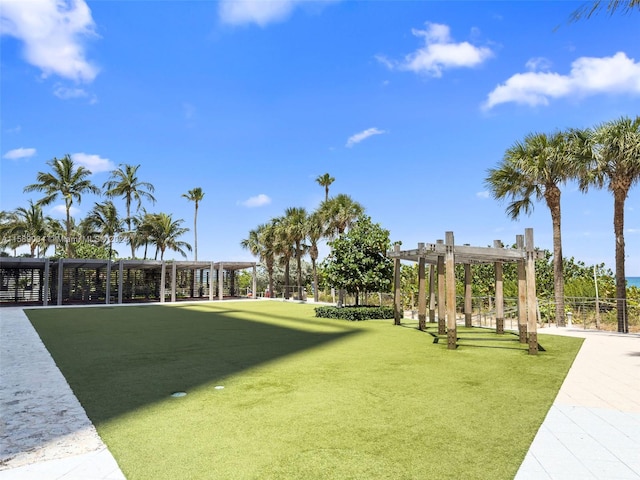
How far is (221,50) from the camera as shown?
15.2 meters

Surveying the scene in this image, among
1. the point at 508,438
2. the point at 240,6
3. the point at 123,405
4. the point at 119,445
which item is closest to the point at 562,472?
the point at 508,438

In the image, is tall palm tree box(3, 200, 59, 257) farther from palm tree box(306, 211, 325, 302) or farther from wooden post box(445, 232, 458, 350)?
wooden post box(445, 232, 458, 350)

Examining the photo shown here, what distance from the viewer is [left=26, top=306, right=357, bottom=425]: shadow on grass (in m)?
6.03

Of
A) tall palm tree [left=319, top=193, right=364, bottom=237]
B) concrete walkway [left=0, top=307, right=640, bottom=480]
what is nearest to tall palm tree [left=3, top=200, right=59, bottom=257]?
tall palm tree [left=319, top=193, right=364, bottom=237]

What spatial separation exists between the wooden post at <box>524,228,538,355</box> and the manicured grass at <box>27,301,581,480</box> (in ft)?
1.16

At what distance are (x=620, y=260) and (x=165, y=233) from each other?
38.6m

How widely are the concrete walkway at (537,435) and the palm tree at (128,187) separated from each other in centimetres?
3611

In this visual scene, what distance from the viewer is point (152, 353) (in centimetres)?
933

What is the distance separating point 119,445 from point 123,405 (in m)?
1.48

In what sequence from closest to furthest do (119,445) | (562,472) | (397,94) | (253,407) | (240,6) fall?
1. (562,472)
2. (119,445)
3. (253,407)
4. (240,6)
5. (397,94)

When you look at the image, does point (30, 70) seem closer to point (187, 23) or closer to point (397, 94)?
point (187, 23)

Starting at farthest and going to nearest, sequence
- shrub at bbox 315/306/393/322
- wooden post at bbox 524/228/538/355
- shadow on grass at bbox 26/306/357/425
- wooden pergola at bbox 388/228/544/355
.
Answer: shrub at bbox 315/306/393/322 → wooden pergola at bbox 388/228/544/355 → wooden post at bbox 524/228/538/355 → shadow on grass at bbox 26/306/357/425

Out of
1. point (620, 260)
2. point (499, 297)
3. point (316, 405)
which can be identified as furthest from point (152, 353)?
point (620, 260)

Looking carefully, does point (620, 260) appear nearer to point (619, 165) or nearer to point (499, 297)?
point (619, 165)
